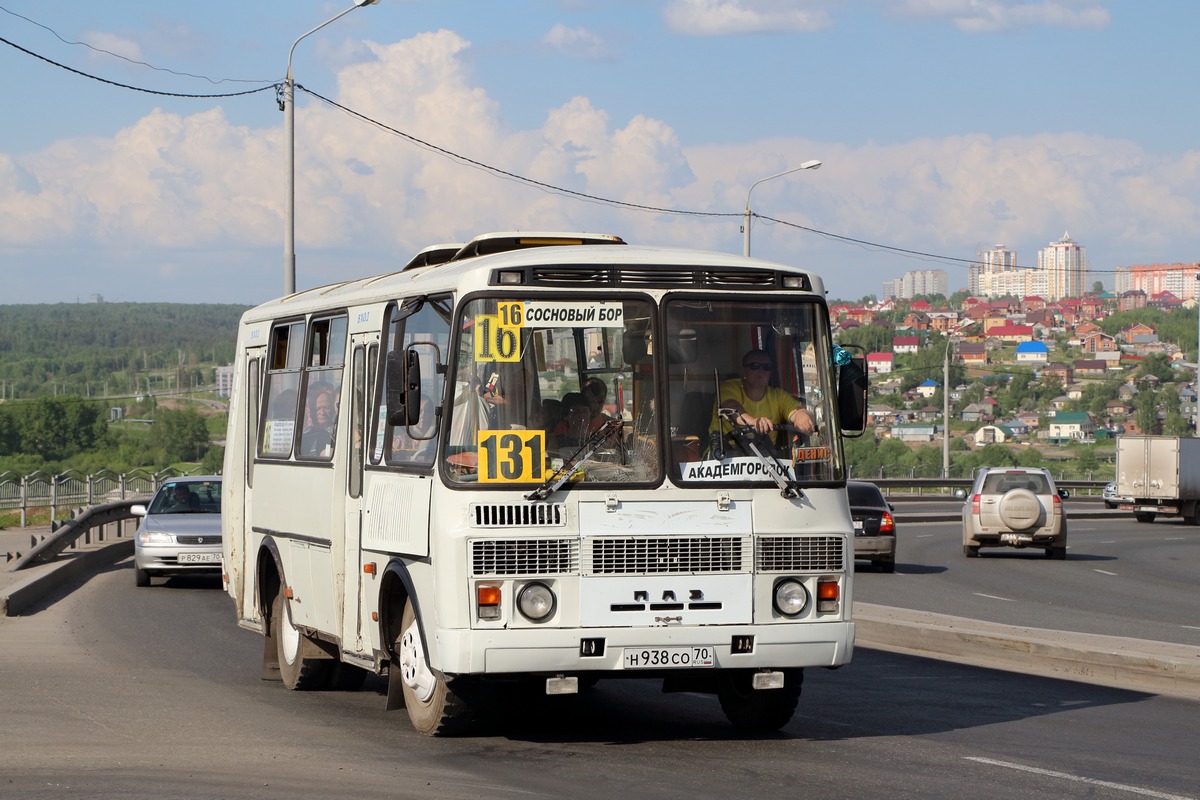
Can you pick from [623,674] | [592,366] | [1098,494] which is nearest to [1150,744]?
[623,674]

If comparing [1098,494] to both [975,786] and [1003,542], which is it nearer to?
[1003,542]

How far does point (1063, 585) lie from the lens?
2561cm

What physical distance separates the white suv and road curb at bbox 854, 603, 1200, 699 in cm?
1528

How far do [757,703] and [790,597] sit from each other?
1.00 m

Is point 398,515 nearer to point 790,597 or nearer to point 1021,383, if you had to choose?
point 790,597

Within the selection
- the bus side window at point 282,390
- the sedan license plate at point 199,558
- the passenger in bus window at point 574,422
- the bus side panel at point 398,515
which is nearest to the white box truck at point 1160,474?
the sedan license plate at point 199,558

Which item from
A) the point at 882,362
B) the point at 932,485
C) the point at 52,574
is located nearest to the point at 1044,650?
the point at 52,574

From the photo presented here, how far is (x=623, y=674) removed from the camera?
9.05m

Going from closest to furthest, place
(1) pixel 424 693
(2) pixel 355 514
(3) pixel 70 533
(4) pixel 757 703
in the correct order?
1. (1) pixel 424 693
2. (4) pixel 757 703
3. (2) pixel 355 514
4. (3) pixel 70 533

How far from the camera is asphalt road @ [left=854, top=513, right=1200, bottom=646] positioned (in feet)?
63.1

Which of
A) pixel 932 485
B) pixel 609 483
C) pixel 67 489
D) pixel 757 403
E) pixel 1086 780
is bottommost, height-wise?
pixel 932 485

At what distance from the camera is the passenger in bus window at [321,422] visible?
Answer: 11.3 metres

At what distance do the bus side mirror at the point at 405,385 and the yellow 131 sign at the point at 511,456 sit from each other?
39 cm

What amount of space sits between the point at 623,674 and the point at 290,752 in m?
1.88
